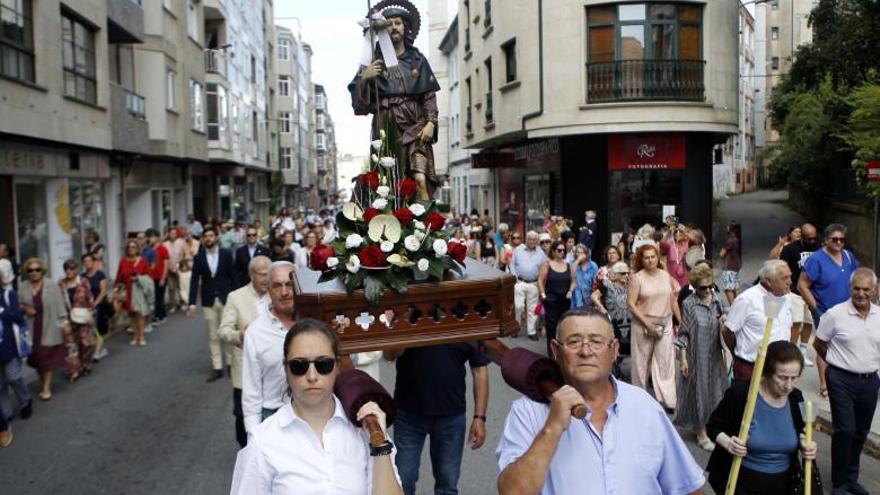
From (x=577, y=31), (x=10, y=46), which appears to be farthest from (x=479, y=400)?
(x=577, y=31)

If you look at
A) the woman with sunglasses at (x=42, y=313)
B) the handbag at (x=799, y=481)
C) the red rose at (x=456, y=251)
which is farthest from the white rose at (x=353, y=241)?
the woman with sunglasses at (x=42, y=313)

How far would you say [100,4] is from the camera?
63.0ft

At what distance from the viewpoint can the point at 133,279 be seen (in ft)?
46.4

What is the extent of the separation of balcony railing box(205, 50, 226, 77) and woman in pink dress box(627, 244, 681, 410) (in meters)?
26.6

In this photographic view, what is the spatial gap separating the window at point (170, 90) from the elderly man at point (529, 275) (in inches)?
606

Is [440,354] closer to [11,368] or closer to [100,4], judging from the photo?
[11,368]

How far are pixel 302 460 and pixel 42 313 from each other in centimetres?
841

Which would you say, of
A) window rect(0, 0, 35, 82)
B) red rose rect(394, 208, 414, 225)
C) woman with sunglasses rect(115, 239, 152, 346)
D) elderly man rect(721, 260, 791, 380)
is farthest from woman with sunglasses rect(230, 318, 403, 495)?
window rect(0, 0, 35, 82)

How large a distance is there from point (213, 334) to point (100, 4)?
11418 millimetres

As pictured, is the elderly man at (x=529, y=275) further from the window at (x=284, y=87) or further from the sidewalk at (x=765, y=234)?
the window at (x=284, y=87)

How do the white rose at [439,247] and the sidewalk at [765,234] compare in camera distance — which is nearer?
the white rose at [439,247]

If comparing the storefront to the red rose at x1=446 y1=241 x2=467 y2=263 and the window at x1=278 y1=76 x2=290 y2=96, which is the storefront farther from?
the window at x1=278 y1=76 x2=290 y2=96

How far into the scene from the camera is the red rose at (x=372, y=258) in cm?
334

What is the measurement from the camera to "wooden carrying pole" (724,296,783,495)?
161 inches
